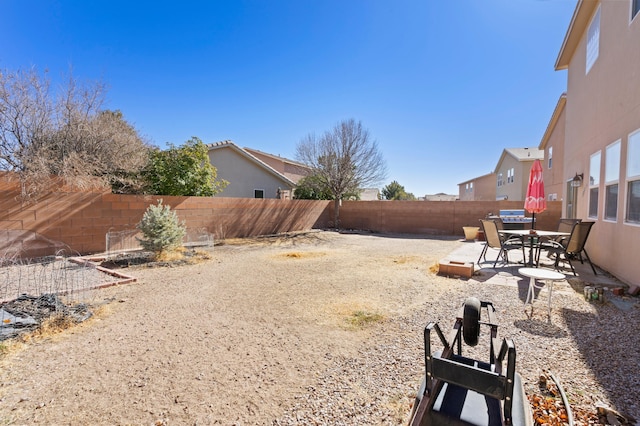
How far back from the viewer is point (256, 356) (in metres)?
2.79

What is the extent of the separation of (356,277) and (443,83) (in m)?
10.2

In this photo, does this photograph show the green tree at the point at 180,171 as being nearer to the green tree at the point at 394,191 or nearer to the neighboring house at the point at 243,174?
the neighboring house at the point at 243,174

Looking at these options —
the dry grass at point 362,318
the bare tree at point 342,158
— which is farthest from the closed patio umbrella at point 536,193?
the bare tree at point 342,158

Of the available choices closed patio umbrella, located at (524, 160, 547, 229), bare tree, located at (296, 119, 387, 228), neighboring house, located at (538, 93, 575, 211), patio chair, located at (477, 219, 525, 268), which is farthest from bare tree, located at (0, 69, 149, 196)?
neighboring house, located at (538, 93, 575, 211)

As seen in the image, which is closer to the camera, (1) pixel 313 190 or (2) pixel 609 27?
(2) pixel 609 27

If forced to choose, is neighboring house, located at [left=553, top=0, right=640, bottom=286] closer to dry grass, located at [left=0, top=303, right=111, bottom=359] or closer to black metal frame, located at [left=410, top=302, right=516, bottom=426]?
black metal frame, located at [left=410, top=302, right=516, bottom=426]

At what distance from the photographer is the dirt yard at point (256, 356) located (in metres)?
2.05

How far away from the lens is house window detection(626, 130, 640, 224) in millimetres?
4570

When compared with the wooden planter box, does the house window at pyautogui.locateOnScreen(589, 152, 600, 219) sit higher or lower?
higher

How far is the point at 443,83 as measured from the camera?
11.9 metres

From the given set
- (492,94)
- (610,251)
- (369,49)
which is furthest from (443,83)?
(610,251)

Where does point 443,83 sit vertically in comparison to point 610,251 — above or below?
above

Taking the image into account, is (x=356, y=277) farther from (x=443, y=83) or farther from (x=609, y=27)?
(x=443, y=83)

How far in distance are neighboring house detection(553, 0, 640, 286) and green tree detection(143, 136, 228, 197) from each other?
11924 mm
